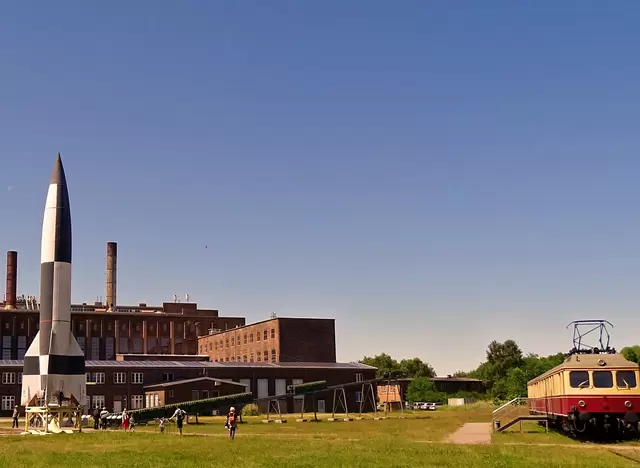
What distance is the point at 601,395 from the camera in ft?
108

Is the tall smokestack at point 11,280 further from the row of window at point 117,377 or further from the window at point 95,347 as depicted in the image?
the row of window at point 117,377

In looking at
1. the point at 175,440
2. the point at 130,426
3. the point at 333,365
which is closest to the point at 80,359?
the point at 130,426

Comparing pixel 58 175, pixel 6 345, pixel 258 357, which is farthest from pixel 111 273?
pixel 58 175

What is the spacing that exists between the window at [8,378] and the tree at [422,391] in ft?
202

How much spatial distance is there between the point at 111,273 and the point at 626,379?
97.5m

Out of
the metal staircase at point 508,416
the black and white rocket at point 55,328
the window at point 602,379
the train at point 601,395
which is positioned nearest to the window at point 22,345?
the black and white rocket at point 55,328

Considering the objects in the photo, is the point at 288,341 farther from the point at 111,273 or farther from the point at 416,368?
the point at 416,368

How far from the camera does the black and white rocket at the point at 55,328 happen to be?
2083 inches

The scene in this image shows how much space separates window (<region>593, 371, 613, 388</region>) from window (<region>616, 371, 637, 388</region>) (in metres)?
0.32

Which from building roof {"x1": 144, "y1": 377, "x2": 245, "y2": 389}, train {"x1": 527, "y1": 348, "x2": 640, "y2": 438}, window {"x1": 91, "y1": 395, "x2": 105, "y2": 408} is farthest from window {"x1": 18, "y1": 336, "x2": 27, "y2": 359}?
train {"x1": 527, "y1": 348, "x2": 640, "y2": 438}

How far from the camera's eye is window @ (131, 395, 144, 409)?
86.3 meters

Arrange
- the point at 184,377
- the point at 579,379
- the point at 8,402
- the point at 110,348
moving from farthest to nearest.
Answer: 1. the point at 110,348
2. the point at 184,377
3. the point at 8,402
4. the point at 579,379

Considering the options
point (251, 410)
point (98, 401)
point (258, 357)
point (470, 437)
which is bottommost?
point (251, 410)

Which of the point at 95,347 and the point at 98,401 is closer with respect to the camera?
the point at 98,401
